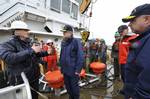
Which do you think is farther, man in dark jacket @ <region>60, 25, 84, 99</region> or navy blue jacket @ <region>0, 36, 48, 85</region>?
man in dark jacket @ <region>60, 25, 84, 99</region>

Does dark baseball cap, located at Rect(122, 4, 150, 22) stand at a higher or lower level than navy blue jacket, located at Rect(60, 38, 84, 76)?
higher

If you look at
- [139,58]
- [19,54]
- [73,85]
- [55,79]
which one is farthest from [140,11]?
[55,79]

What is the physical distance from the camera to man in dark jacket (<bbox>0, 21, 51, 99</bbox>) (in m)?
3.48

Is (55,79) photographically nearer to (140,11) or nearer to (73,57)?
(73,57)

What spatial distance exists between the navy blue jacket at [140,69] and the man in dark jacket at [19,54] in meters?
1.83

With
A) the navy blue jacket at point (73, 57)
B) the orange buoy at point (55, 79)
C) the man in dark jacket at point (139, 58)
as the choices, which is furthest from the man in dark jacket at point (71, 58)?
the man in dark jacket at point (139, 58)

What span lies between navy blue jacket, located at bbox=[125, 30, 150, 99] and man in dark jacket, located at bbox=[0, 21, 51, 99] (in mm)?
1831

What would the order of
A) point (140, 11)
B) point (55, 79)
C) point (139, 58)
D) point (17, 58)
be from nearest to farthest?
point (139, 58), point (140, 11), point (17, 58), point (55, 79)

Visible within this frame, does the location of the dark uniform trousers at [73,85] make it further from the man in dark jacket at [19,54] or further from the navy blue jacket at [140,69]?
the navy blue jacket at [140,69]

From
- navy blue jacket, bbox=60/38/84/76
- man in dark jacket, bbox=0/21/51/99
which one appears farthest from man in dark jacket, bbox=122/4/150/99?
navy blue jacket, bbox=60/38/84/76

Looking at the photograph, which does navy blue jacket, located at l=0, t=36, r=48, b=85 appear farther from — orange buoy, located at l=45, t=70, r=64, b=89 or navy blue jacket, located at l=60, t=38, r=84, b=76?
orange buoy, located at l=45, t=70, r=64, b=89

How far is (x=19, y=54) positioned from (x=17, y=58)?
7cm

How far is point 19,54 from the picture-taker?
11.4 ft

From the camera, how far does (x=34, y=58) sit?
387 centimetres
